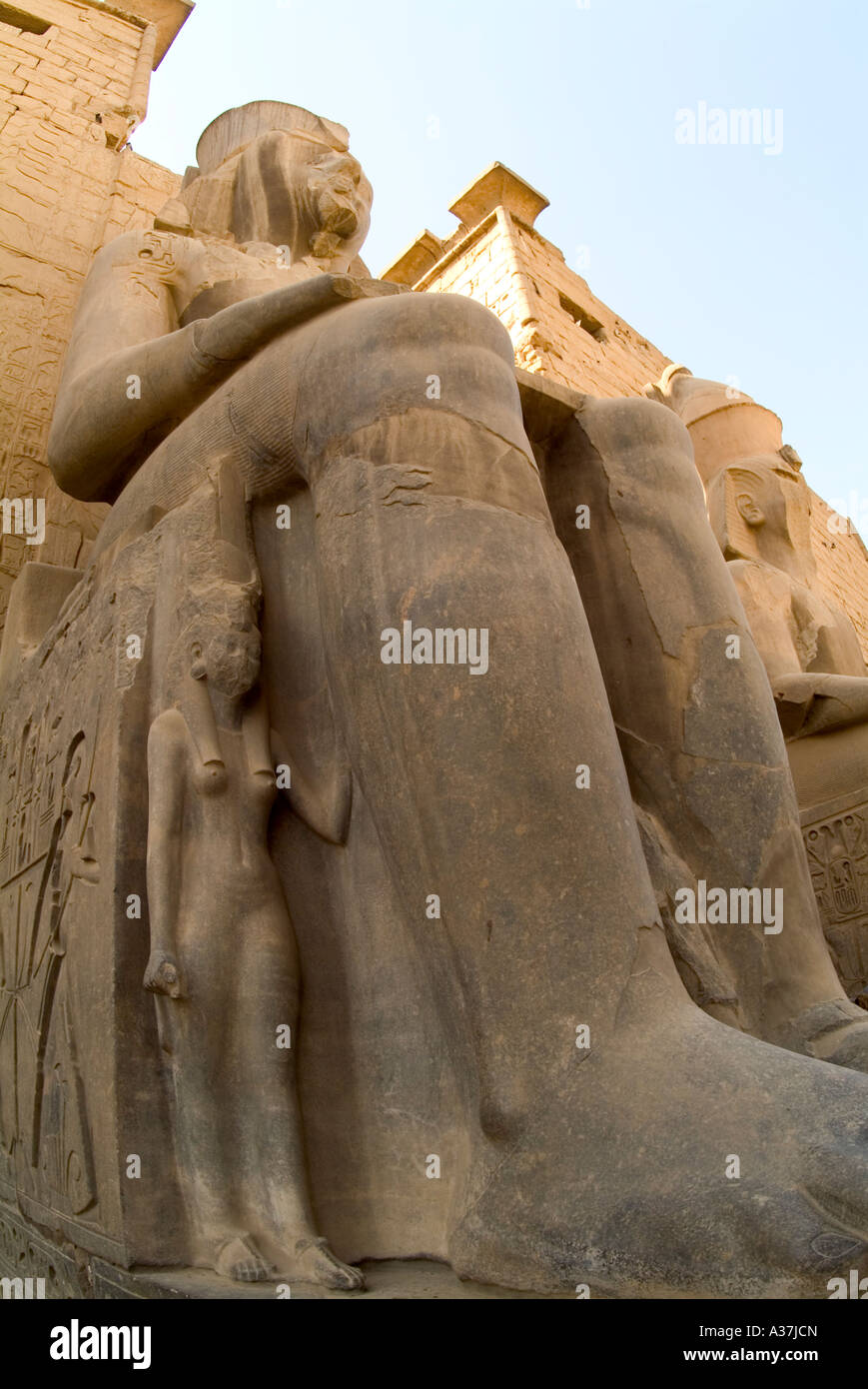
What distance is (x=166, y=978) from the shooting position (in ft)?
4.85

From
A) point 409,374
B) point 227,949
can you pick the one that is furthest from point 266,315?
point 227,949

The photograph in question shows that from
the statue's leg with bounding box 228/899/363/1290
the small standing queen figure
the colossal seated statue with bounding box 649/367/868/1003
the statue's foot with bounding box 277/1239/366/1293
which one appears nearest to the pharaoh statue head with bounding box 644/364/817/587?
the colossal seated statue with bounding box 649/367/868/1003

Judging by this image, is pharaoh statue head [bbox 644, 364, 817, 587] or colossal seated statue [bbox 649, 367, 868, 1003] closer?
colossal seated statue [bbox 649, 367, 868, 1003]

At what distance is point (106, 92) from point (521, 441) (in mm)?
3892

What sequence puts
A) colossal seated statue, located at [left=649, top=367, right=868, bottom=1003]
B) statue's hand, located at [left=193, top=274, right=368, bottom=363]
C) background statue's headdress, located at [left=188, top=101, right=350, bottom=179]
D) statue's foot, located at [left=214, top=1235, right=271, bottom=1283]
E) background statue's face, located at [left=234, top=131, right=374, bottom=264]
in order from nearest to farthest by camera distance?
statue's foot, located at [left=214, top=1235, right=271, bottom=1283], statue's hand, located at [left=193, top=274, right=368, bottom=363], colossal seated statue, located at [left=649, top=367, right=868, bottom=1003], background statue's face, located at [left=234, top=131, right=374, bottom=264], background statue's headdress, located at [left=188, top=101, right=350, bottom=179]

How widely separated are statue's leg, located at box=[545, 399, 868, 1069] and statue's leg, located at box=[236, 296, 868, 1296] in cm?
38

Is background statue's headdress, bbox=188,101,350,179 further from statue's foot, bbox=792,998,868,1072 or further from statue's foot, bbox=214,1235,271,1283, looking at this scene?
statue's foot, bbox=214,1235,271,1283

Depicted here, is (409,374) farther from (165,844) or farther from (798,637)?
(798,637)

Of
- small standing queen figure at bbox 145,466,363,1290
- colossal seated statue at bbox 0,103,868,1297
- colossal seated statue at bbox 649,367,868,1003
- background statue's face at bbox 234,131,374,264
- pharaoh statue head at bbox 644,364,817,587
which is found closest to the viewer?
colossal seated statue at bbox 0,103,868,1297

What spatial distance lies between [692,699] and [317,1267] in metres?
1.06

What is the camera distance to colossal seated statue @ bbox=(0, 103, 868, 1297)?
3.93 feet

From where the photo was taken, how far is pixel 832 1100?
1094 millimetres

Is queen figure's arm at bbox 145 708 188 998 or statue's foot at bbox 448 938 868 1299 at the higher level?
queen figure's arm at bbox 145 708 188 998
